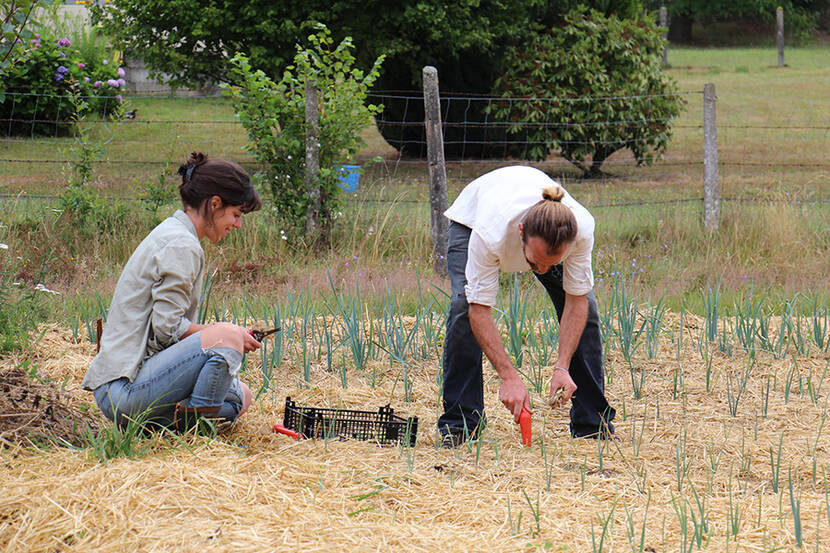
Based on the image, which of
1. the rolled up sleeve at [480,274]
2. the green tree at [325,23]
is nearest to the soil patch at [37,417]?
the rolled up sleeve at [480,274]

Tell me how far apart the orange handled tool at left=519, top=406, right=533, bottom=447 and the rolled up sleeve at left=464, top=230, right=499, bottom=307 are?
0.49m

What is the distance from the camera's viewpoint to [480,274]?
3.35 metres

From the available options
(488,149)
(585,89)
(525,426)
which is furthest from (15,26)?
(488,149)

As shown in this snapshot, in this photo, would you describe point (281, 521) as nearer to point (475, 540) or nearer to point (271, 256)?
point (475, 540)

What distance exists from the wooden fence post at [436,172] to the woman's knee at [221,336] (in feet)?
12.1

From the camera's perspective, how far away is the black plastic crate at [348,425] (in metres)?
3.72

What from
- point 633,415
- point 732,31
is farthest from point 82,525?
point 732,31

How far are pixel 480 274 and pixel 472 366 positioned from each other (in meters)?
0.53

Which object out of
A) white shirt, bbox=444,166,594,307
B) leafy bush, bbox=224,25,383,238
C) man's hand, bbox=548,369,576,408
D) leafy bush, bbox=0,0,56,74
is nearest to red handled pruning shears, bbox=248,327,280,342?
white shirt, bbox=444,166,594,307

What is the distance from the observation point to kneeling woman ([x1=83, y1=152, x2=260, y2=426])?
3326 mm

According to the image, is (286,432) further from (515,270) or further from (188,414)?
(515,270)

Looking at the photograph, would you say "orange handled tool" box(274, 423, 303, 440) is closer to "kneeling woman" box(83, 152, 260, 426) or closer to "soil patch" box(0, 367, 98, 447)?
"kneeling woman" box(83, 152, 260, 426)

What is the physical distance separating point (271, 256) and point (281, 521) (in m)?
4.45

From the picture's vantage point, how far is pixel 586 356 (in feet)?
12.3
